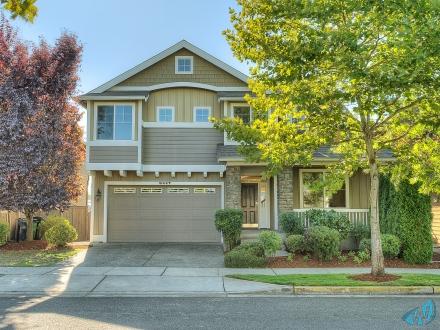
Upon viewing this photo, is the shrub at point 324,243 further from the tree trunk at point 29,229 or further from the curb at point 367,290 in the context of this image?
the tree trunk at point 29,229

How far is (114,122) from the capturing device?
58.3 feet

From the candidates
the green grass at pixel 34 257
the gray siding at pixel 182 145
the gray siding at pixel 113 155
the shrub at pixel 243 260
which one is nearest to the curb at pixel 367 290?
the shrub at pixel 243 260

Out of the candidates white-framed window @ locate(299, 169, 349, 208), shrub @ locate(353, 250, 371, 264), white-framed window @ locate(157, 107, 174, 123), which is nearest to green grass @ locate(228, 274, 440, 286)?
shrub @ locate(353, 250, 371, 264)

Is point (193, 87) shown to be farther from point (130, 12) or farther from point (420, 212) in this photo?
point (420, 212)

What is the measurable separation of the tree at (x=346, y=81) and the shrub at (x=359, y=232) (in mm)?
3776

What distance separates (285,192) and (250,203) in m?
4.42

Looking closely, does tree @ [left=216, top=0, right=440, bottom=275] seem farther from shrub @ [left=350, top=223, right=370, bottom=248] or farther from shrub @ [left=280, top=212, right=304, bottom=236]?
shrub @ [left=350, top=223, right=370, bottom=248]

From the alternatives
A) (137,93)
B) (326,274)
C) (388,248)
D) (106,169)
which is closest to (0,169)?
(106,169)

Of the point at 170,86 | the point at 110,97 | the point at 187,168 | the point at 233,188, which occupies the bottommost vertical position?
the point at 233,188

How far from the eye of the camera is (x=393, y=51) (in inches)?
368

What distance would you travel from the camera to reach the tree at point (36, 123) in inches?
623

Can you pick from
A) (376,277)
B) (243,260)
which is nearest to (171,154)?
(243,260)

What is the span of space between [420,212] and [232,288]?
7.31 m

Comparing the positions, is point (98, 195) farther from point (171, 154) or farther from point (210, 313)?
point (210, 313)
